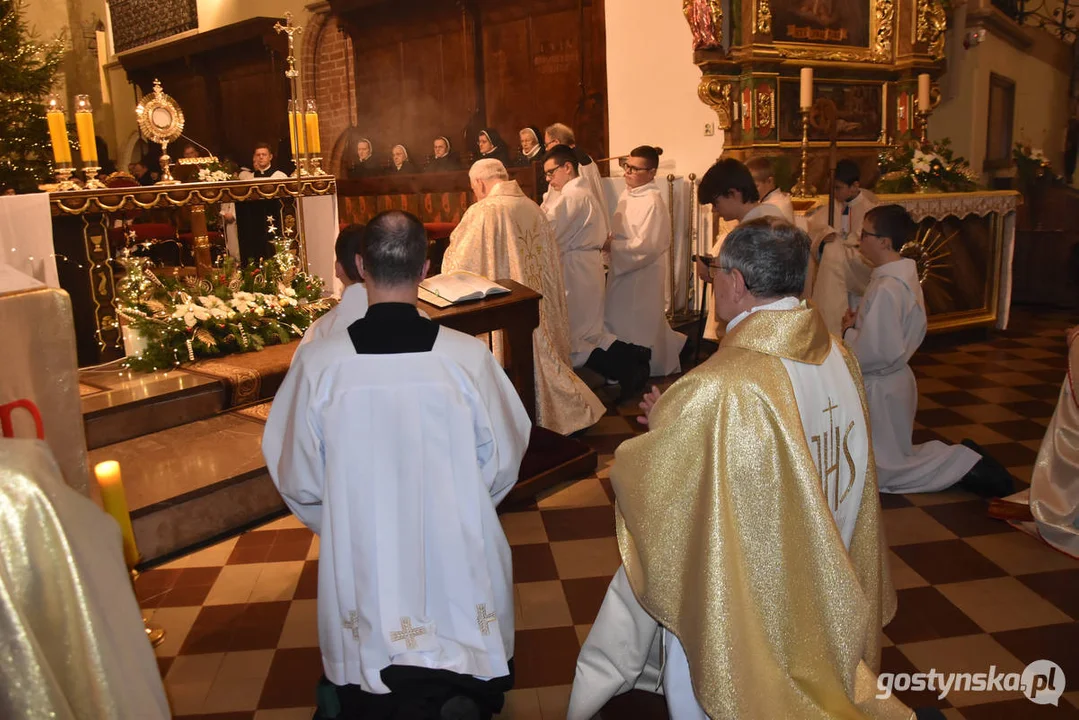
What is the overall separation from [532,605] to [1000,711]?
5.34ft

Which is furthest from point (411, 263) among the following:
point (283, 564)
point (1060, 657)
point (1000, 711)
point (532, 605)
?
point (1060, 657)

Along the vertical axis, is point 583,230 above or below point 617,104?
below

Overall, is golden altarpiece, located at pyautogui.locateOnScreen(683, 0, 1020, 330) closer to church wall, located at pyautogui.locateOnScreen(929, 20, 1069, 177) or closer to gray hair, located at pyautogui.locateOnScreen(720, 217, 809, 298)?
church wall, located at pyautogui.locateOnScreen(929, 20, 1069, 177)

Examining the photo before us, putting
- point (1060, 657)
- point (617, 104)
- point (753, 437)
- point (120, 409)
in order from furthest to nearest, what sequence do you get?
point (617, 104) → point (120, 409) → point (1060, 657) → point (753, 437)

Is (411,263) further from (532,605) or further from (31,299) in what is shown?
(532,605)

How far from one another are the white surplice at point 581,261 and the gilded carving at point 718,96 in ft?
7.19

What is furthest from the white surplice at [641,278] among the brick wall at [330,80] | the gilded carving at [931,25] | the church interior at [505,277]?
the brick wall at [330,80]

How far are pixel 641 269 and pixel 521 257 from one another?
6.23 ft

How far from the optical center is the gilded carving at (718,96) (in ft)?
27.0

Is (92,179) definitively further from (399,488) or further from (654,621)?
(654,621)

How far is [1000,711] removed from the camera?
2734 mm

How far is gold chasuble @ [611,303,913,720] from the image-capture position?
2.20 meters

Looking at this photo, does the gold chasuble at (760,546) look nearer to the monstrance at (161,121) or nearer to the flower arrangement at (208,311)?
the flower arrangement at (208,311)

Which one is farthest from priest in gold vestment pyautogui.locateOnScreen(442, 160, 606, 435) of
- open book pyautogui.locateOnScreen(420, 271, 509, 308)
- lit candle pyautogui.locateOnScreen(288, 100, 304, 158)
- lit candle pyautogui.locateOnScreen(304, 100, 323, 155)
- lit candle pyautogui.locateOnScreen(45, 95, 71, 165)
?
lit candle pyautogui.locateOnScreen(45, 95, 71, 165)
